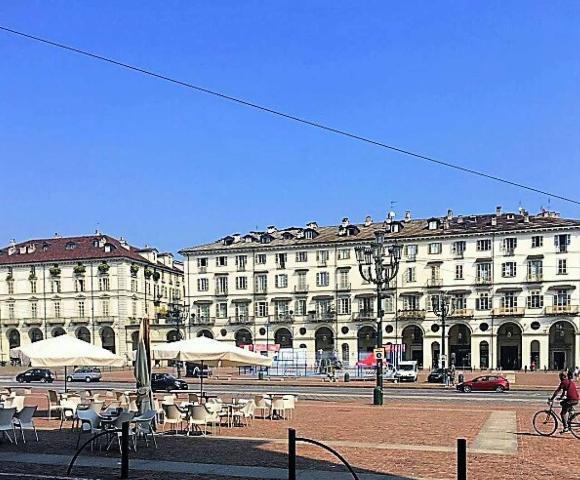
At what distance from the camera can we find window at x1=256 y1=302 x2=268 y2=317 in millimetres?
90562

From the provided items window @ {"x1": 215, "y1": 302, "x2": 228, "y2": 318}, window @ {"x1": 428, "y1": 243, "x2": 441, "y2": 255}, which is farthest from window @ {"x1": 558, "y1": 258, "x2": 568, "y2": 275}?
window @ {"x1": 215, "y1": 302, "x2": 228, "y2": 318}

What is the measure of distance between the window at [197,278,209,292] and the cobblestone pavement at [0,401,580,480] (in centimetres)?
7041

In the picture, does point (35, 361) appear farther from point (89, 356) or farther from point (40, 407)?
point (40, 407)

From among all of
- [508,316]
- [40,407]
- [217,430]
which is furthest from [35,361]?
[508,316]

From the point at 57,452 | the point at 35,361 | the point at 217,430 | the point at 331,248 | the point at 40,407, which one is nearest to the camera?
the point at 57,452

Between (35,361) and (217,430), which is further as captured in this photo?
(35,361)

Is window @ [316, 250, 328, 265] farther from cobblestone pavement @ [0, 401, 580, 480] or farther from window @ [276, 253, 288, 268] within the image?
cobblestone pavement @ [0, 401, 580, 480]

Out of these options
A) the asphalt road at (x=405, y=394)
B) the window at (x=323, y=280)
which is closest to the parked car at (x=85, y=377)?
the asphalt road at (x=405, y=394)

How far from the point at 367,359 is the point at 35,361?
45.5 metres

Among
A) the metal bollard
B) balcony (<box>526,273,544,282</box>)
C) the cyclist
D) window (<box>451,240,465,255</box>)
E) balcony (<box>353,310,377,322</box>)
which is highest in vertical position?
window (<box>451,240,465,255</box>)

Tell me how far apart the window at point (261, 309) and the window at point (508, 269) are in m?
26.7

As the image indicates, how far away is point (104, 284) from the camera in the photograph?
97375 millimetres

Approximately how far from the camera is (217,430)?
19.8 meters

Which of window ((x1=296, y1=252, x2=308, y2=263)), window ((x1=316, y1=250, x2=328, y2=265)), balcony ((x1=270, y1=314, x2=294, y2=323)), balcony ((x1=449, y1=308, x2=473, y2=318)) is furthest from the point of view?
window ((x1=296, y1=252, x2=308, y2=263))
